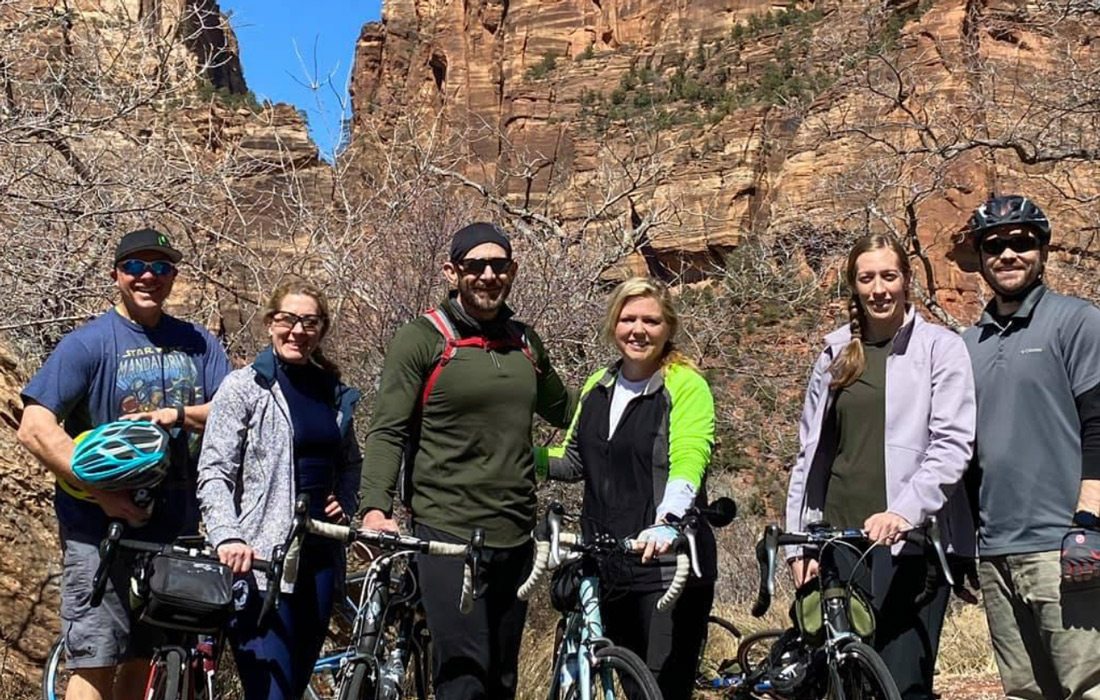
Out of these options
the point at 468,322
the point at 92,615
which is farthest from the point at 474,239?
the point at 92,615

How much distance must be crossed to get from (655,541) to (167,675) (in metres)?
1.72

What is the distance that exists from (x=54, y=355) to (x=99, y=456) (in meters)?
0.49

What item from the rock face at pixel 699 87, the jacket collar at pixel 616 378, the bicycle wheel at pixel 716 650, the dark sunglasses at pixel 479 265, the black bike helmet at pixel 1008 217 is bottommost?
the bicycle wheel at pixel 716 650

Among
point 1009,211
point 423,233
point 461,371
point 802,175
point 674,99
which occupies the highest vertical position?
point 674,99

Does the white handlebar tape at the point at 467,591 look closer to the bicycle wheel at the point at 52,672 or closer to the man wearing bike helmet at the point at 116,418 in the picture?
the man wearing bike helmet at the point at 116,418

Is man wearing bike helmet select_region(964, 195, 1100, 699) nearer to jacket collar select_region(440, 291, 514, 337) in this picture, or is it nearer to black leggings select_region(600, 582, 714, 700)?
black leggings select_region(600, 582, 714, 700)

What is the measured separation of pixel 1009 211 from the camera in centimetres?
383

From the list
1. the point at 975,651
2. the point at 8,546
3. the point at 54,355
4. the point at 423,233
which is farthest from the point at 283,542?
the point at 423,233

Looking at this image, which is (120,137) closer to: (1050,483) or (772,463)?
(1050,483)

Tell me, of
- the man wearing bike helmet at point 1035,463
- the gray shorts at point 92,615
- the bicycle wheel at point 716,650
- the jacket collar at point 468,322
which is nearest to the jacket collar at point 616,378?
the jacket collar at point 468,322

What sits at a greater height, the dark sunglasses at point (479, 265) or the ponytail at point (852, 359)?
the dark sunglasses at point (479, 265)

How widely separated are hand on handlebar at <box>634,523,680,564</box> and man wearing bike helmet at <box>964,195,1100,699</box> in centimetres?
120

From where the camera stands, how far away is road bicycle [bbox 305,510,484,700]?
3.61m

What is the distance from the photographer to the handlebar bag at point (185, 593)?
141 inches
